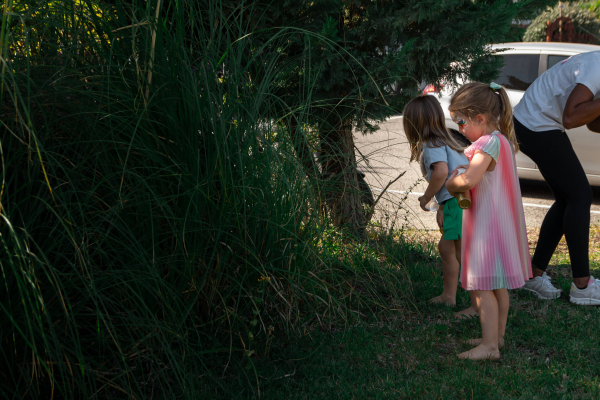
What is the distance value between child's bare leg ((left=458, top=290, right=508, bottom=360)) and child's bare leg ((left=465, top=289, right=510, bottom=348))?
7 centimetres

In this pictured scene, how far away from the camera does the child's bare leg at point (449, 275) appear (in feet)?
11.9

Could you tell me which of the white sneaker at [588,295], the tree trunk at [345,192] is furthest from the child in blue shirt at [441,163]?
the white sneaker at [588,295]

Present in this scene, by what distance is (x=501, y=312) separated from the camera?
118 inches

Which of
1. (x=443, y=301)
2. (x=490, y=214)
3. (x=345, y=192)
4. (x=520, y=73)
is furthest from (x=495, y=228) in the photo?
(x=520, y=73)

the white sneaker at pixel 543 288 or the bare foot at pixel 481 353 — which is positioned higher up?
the bare foot at pixel 481 353

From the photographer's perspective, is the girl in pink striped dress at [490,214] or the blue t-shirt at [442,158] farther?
the blue t-shirt at [442,158]

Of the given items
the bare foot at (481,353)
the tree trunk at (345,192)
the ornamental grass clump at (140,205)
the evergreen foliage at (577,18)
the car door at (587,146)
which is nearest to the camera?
the ornamental grass clump at (140,205)

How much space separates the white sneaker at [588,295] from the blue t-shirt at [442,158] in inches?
41.4

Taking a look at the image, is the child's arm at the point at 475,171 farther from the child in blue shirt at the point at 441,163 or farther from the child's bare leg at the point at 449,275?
the child's bare leg at the point at 449,275

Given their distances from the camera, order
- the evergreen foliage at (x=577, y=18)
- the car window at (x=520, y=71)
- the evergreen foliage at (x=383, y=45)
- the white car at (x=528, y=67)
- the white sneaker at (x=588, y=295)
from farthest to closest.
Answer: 1. the evergreen foliage at (x=577, y=18)
2. the car window at (x=520, y=71)
3. the white car at (x=528, y=67)
4. the evergreen foliage at (x=383, y=45)
5. the white sneaker at (x=588, y=295)

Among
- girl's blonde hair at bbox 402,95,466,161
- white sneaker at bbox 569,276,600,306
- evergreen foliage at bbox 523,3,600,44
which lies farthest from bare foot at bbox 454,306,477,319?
evergreen foliage at bbox 523,3,600,44

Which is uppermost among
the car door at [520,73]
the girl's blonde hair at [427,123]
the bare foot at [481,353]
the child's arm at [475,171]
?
the car door at [520,73]

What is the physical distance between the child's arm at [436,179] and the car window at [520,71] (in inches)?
179

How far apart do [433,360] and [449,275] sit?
0.89 m
